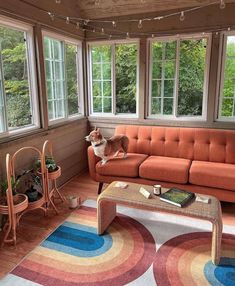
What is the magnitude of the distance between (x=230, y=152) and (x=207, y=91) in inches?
37.0

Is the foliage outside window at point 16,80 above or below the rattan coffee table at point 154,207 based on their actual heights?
above

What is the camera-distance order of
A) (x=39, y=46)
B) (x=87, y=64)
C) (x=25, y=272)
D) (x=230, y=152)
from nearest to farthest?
(x=25, y=272) < (x=39, y=46) < (x=230, y=152) < (x=87, y=64)

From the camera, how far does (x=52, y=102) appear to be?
11.3 feet

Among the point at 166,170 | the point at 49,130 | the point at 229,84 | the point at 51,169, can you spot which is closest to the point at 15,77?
the point at 49,130

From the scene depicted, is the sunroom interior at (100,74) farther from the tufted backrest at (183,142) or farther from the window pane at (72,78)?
the tufted backrest at (183,142)

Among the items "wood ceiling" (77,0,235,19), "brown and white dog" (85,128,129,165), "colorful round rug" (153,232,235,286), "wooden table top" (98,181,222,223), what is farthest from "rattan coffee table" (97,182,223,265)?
"wood ceiling" (77,0,235,19)

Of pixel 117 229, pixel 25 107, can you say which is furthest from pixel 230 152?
pixel 25 107

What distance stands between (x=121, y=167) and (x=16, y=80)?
5.28ft

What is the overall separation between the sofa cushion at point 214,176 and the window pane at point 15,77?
2112 mm

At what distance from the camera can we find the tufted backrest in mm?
3271

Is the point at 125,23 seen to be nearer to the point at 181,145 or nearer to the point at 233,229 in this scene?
the point at 181,145

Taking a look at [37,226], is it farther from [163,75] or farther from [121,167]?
[163,75]

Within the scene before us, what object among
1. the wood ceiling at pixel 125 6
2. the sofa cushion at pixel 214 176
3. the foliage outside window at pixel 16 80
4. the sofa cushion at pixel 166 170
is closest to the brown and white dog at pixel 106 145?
the sofa cushion at pixel 166 170

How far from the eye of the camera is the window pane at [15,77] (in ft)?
8.81
